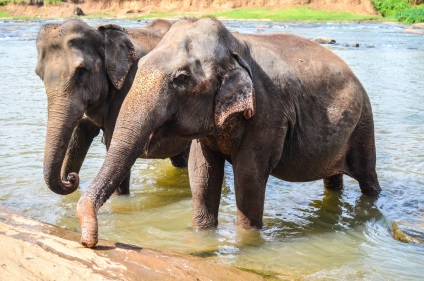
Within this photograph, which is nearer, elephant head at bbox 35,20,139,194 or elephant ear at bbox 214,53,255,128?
elephant ear at bbox 214,53,255,128

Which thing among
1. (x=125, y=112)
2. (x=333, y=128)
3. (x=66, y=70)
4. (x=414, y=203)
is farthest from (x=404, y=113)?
(x=125, y=112)

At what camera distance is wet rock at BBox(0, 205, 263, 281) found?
11.3ft

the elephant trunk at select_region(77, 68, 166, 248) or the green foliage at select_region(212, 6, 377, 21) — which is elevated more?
the elephant trunk at select_region(77, 68, 166, 248)

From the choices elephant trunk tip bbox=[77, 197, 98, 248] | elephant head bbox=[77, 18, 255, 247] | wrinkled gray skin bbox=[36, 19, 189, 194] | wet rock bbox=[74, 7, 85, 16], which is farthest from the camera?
wet rock bbox=[74, 7, 85, 16]

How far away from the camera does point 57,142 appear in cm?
558

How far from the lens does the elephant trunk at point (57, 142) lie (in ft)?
17.6

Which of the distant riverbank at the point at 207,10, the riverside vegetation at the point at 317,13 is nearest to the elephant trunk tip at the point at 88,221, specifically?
the riverside vegetation at the point at 317,13

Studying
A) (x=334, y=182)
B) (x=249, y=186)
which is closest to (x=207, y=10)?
(x=334, y=182)

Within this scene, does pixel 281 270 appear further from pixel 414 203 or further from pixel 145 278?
pixel 414 203

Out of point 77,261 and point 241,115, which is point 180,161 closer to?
point 241,115

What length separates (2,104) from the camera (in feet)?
40.2

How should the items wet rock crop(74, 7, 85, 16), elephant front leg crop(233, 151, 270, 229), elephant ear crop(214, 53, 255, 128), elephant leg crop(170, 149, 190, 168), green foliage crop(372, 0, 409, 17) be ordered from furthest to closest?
wet rock crop(74, 7, 85, 16) < green foliage crop(372, 0, 409, 17) < elephant leg crop(170, 149, 190, 168) < elephant front leg crop(233, 151, 270, 229) < elephant ear crop(214, 53, 255, 128)

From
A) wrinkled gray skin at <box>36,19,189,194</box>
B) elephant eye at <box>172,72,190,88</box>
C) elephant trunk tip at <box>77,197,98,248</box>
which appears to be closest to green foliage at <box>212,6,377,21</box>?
wrinkled gray skin at <box>36,19,189,194</box>

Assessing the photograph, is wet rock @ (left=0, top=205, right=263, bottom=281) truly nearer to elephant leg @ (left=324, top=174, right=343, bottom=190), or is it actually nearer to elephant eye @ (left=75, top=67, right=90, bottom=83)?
elephant eye @ (left=75, top=67, right=90, bottom=83)
